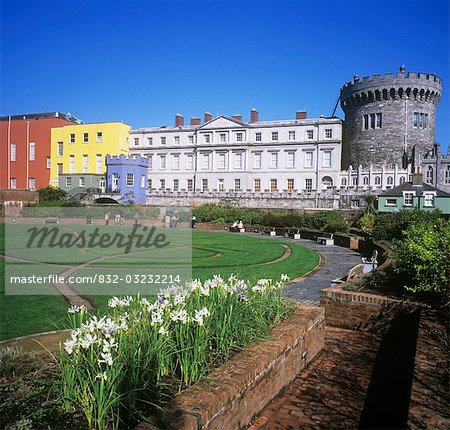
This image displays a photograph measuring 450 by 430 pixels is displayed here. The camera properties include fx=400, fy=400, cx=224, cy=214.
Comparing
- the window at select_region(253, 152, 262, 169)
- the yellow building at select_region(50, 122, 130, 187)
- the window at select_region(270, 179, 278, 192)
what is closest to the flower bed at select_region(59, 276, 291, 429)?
the window at select_region(270, 179, 278, 192)

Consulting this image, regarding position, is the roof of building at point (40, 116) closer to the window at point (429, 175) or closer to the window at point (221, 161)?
the window at point (221, 161)

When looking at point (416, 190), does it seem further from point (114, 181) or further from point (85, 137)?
point (85, 137)

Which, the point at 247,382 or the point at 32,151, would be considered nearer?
the point at 247,382

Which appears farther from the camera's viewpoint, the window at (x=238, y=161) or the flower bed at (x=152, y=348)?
the window at (x=238, y=161)

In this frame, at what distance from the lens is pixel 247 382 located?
3982mm

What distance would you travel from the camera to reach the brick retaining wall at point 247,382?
3.21 m

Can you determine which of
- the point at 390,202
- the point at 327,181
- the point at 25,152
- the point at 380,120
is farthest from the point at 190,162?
the point at 390,202

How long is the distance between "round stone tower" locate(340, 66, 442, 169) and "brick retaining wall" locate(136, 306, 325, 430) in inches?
2099

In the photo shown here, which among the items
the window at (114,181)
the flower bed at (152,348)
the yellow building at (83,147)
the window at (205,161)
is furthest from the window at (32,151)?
the flower bed at (152,348)

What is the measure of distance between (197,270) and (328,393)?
9.13 meters

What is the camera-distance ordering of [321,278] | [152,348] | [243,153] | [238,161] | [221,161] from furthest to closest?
1. [221,161]
2. [238,161]
3. [243,153]
4. [321,278]
5. [152,348]

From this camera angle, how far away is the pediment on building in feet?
192

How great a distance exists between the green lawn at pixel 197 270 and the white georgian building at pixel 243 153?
34450 millimetres

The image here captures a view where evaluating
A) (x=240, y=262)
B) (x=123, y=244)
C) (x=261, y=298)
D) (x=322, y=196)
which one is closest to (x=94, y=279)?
(x=240, y=262)
